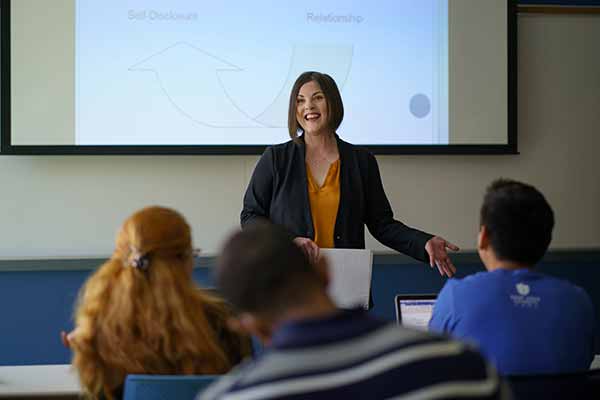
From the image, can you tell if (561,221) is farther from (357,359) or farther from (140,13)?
(357,359)

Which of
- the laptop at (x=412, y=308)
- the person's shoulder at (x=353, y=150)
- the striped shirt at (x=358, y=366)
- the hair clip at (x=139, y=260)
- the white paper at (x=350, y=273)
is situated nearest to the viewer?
the striped shirt at (x=358, y=366)

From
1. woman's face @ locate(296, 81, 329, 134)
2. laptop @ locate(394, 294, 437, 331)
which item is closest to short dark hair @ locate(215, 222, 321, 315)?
laptop @ locate(394, 294, 437, 331)

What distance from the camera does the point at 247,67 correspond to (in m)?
4.12

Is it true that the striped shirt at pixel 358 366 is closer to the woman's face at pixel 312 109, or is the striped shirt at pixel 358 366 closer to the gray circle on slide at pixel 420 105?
the woman's face at pixel 312 109

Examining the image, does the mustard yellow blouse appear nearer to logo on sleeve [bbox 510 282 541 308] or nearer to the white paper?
the white paper

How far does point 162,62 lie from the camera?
406 cm

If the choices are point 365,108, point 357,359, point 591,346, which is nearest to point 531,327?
point 591,346

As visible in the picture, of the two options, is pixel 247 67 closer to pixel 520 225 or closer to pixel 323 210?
pixel 323 210

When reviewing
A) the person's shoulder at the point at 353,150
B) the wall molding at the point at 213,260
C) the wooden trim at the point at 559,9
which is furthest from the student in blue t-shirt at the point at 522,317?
the wooden trim at the point at 559,9

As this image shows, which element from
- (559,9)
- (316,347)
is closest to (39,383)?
(316,347)

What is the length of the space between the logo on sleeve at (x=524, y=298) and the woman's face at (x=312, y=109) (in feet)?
5.30

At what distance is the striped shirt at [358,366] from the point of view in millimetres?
1016

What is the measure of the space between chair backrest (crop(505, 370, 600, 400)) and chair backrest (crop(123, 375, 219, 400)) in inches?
23.6

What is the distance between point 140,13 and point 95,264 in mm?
1270
